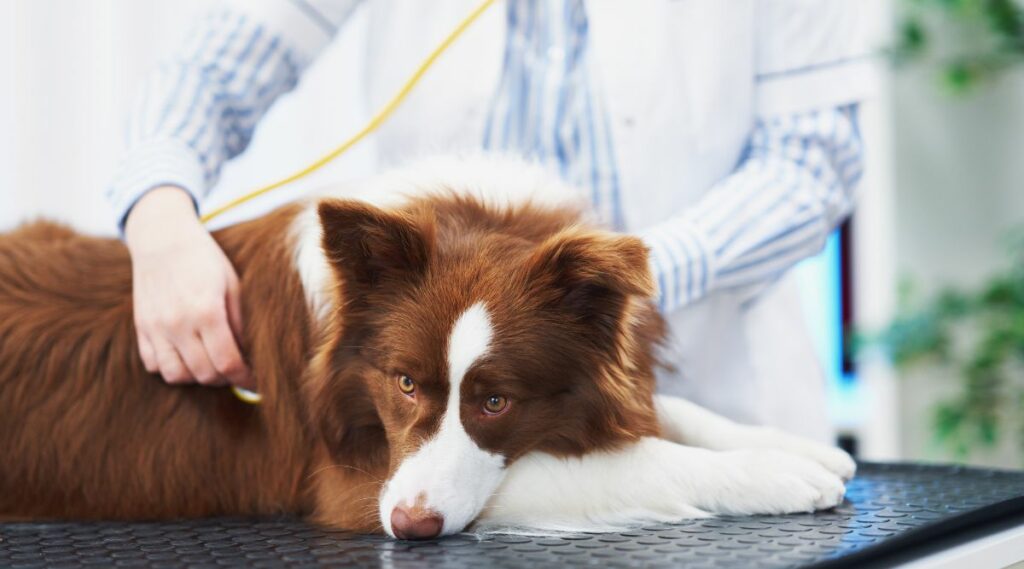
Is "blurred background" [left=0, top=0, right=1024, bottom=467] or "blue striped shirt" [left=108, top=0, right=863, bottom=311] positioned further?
"blurred background" [left=0, top=0, right=1024, bottom=467]

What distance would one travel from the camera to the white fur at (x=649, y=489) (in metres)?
1.43

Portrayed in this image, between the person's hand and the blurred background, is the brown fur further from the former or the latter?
the blurred background

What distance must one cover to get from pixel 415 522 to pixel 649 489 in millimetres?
359

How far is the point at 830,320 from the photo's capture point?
429cm

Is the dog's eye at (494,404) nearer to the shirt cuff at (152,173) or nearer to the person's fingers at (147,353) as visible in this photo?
the person's fingers at (147,353)

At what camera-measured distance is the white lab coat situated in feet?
6.43

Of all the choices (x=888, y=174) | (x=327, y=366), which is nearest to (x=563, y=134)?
(x=327, y=366)

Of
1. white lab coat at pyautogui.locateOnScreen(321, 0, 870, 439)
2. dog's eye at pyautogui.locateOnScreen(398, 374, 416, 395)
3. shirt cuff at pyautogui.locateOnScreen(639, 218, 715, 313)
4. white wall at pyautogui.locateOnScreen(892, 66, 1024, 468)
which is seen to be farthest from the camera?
white wall at pyautogui.locateOnScreen(892, 66, 1024, 468)

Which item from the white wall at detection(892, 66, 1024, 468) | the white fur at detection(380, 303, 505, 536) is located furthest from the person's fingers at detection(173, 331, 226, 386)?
the white wall at detection(892, 66, 1024, 468)

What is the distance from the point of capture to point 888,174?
13.8 feet

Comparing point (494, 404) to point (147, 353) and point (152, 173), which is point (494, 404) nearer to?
point (147, 353)

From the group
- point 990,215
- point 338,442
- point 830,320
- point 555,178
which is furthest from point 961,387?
point 338,442

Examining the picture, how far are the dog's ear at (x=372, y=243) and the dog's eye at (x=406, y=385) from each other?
5.5 inches

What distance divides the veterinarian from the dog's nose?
677mm
